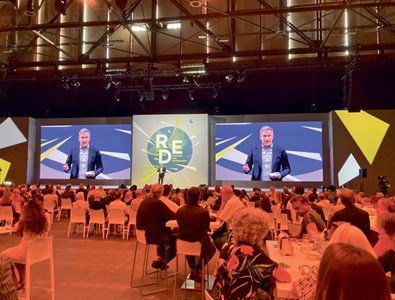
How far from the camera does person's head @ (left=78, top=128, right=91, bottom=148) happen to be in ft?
53.3

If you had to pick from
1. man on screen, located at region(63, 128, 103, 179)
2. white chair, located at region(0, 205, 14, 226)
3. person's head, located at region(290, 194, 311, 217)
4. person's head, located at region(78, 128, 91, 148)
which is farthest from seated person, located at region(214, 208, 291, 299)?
person's head, located at region(78, 128, 91, 148)

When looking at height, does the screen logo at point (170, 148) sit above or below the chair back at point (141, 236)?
above

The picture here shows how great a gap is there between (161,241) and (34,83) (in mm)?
15767

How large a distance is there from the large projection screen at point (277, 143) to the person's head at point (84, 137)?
593 centimetres

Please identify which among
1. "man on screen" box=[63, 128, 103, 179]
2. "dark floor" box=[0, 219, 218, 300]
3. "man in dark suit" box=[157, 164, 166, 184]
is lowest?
"dark floor" box=[0, 219, 218, 300]

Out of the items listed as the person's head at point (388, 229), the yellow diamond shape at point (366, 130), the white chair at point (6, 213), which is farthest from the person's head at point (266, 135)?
the person's head at point (388, 229)

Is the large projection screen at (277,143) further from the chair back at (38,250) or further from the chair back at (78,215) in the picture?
the chair back at (38,250)

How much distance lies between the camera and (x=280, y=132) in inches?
580

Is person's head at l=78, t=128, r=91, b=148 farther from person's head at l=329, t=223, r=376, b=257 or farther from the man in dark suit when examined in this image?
person's head at l=329, t=223, r=376, b=257

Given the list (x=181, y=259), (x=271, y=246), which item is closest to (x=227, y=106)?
(x=181, y=259)

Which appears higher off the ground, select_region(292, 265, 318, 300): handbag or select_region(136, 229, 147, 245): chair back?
select_region(292, 265, 318, 300): handbag

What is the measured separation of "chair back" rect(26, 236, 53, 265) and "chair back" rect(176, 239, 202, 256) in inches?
61.4

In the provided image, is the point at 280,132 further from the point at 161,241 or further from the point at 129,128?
the point at 161,241

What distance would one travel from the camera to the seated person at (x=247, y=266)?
7.30 feet
